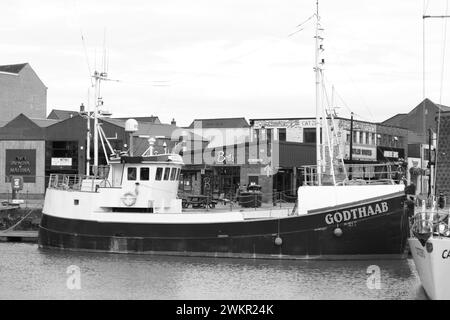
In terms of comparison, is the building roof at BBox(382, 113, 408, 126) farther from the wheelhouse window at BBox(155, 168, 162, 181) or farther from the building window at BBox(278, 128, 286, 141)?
the wheelhouse window at BBox(155, 168, 162, 181)

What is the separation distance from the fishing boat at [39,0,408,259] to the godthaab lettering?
4cm

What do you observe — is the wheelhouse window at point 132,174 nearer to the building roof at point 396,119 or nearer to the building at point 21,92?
the building at point 21,92

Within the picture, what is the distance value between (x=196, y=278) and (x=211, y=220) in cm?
520

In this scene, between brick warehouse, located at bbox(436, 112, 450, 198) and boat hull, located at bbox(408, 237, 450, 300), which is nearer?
boat hull, located at bbox(408, 237, 450, 300)

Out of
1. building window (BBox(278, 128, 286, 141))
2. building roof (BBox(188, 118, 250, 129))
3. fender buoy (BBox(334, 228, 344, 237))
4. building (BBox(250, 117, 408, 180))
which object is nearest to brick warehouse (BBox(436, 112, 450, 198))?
building (BBox(250, 117, 408, 180))

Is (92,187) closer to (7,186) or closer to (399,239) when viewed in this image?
(399,239)

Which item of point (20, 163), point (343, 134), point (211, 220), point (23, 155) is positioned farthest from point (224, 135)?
point (211, 220)

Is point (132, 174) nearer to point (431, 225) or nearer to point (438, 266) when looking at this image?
point (431, 225)

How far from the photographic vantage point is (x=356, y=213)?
2950cm

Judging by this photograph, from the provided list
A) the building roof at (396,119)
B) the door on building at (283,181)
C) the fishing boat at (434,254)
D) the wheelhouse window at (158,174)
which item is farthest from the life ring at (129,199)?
the building roof at (396,119)

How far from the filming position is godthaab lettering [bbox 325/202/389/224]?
96.4 feet

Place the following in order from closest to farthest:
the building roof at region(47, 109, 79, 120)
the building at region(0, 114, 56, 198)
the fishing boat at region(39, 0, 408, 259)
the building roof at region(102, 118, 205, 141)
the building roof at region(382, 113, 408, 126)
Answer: the fishing boat at region(39, 0, 408, 259) → the building at region(0, 114, 56, 198) → the building roof at region(102, 118, 205, 141) → the building roof at region(382, 113, 408, 126) → the building roof at region(47, 109, 79, 120)

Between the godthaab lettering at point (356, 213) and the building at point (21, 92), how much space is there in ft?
174
